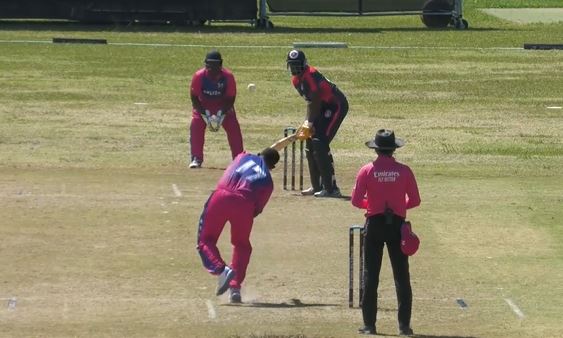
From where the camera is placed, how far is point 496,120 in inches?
1166

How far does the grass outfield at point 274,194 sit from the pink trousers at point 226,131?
45 cm

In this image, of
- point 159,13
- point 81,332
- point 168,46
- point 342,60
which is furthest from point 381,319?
point 159,13

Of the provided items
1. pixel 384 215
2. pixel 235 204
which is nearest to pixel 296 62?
pixel 235 204

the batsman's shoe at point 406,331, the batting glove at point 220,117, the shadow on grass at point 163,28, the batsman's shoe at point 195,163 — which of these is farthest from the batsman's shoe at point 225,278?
the shadow on grass at point 163,28

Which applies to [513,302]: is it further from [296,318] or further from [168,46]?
[168,46]

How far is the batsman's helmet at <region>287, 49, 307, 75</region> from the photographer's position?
66.3 feet

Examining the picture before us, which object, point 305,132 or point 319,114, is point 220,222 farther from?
point 319,114

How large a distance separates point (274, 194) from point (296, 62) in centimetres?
207

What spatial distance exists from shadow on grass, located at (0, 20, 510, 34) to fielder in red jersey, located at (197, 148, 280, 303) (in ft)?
103

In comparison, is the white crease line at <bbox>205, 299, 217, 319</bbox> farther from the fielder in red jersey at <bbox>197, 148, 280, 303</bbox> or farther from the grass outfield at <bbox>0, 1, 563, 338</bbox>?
the fielder in red jersey at <bbox>197, 148, 280, 303</bbox>

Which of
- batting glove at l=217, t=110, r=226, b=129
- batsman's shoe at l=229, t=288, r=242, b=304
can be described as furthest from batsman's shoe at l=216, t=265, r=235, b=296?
batting glove at l=217, t=110, r=226, b=129

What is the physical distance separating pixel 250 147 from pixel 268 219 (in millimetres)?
6839

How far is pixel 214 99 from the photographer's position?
74.3 feet

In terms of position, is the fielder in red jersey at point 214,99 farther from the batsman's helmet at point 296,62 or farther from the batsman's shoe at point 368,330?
the batsman's shoe at point 368,330
